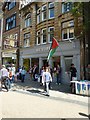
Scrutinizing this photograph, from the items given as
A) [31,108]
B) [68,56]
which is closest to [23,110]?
[31,108]

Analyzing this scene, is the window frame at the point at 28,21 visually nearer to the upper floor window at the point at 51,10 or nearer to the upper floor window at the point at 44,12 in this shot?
the upper floor window at the point at 44,12

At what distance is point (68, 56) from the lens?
20531 mm

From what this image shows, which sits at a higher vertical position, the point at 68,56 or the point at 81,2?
the point at 81,2

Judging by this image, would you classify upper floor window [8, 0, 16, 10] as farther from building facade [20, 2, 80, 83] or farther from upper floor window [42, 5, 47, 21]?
upper floor window [42, 5, 47, 21]

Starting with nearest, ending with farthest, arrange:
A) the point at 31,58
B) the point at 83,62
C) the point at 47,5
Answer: the point at 83,62, the point at 47,5, the point at 31,58

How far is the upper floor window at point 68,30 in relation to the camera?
20.6m

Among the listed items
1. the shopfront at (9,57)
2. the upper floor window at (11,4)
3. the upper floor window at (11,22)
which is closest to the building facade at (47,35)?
the shopfront at (9,57)

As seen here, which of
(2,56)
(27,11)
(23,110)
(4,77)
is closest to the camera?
(23,110)

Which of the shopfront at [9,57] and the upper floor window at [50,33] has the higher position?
the upper floor window at [50,33]

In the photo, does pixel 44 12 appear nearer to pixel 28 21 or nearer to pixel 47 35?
pixel 47 35

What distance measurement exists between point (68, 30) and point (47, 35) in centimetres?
309

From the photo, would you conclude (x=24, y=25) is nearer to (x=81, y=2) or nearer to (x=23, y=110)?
(x=81, y=2)

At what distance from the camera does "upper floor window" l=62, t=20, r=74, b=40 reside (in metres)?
20.6

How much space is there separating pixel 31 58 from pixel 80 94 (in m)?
13.3
